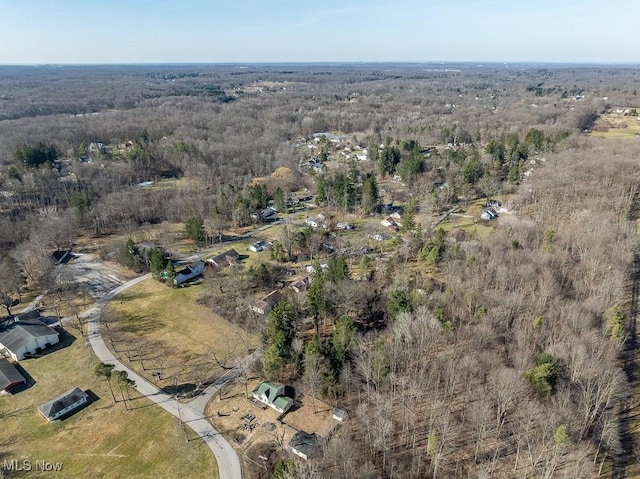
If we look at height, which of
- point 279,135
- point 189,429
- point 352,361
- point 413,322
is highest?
point 279,135

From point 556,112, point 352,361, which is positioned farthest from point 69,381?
point 556,112

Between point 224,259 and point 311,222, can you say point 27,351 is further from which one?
point 311,222

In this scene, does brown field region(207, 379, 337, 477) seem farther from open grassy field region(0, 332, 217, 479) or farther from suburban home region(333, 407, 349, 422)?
open grassy field region(0, 332, 217, 479)

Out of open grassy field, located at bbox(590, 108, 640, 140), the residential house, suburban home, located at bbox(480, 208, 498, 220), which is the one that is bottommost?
the residential house

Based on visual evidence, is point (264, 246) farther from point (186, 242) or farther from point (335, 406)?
point (335, 406)

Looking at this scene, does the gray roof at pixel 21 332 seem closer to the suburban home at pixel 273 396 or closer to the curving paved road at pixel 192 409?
the curving paved road at pixel 192 409

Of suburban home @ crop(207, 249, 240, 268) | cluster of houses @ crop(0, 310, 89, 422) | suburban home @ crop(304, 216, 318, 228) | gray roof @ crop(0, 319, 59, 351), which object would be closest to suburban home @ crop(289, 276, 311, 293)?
suburban home @ crop(207, 249, 240, 268)
